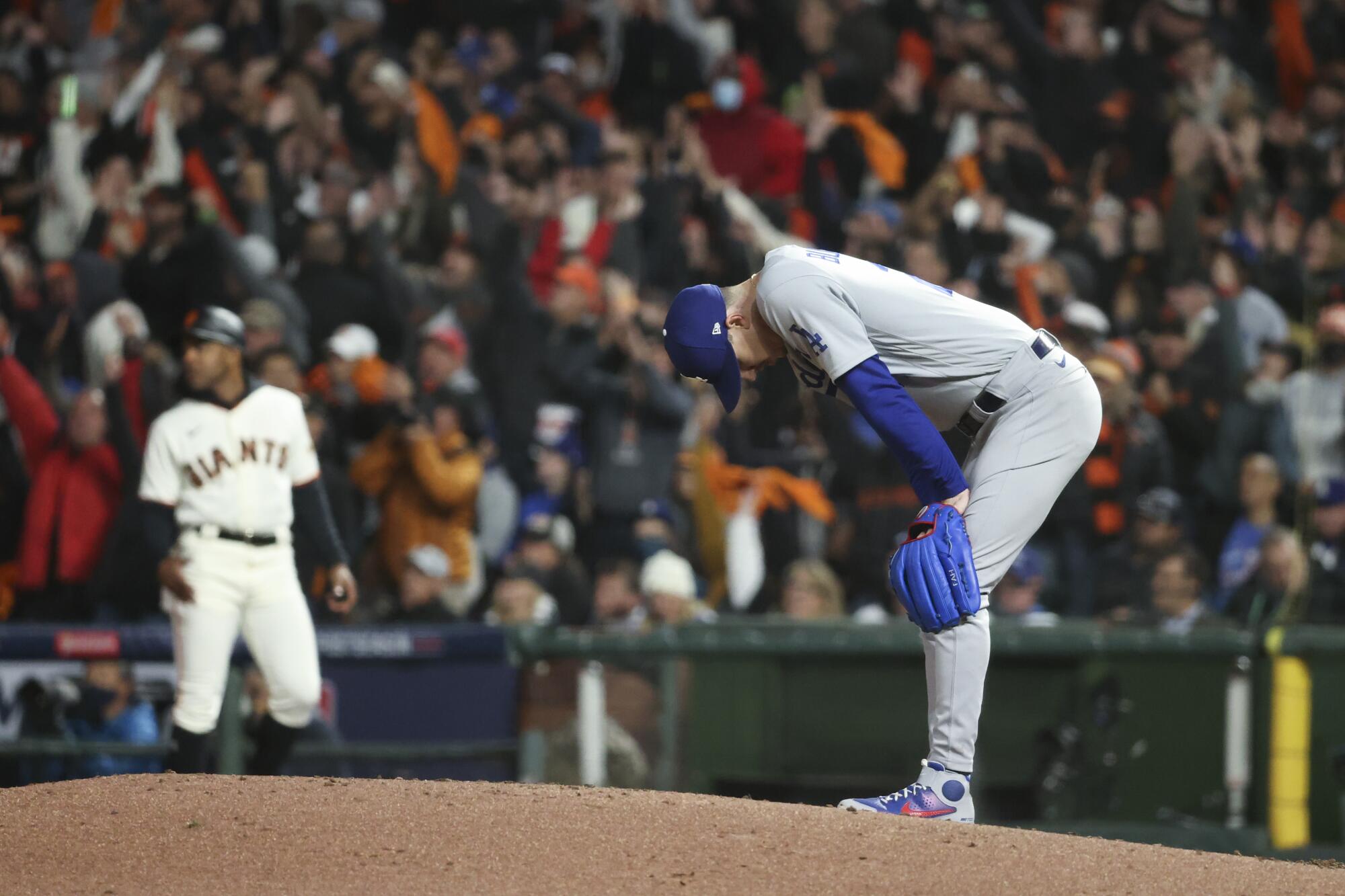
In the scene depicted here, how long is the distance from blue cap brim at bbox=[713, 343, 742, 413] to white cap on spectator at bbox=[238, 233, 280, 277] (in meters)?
5.85

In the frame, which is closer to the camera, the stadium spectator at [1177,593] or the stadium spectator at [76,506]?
the stadium spectator at [1177,593]

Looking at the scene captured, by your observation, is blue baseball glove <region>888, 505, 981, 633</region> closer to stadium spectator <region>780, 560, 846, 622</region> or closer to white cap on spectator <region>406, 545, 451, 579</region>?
stadium spectator <region>780, 560, 846, 622</region>

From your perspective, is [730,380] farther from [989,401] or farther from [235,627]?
[235,627]

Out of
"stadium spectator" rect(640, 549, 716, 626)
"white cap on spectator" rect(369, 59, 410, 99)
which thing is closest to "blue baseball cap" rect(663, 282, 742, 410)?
"stadium spectator" rect(640, 549, 716, 626)

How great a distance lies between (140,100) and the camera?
12789 millimetres

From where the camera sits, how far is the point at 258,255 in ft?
35.8

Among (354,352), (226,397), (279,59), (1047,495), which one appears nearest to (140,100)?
(279,59)

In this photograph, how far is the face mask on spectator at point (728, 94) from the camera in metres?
12.3

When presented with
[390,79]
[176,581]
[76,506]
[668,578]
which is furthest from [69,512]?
[390,79]

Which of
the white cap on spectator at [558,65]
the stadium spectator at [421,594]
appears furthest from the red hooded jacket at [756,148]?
the stadium spectator at [421,594]

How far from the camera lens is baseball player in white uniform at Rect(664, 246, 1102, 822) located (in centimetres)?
530

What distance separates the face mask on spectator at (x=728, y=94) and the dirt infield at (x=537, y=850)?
7.47m

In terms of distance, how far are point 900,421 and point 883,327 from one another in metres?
0.38

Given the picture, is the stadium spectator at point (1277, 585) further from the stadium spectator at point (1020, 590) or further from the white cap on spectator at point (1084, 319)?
the white cap on spectator at point (1084, 319)
